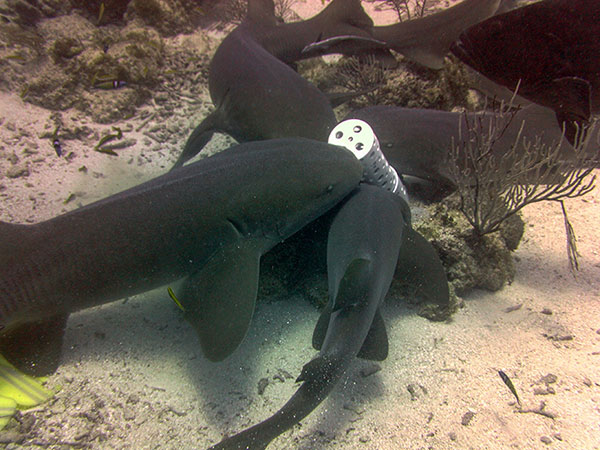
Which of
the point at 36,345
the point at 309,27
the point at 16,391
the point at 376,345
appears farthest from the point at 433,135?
the point at 16,391

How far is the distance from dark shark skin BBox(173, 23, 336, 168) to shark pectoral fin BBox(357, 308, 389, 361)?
2379 mm

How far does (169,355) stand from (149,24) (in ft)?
26.5

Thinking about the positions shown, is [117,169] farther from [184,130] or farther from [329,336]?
[329,336]

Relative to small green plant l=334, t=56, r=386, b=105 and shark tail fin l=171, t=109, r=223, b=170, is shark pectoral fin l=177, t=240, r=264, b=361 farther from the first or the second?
small green plant l=334, t=56, r=386, b=105

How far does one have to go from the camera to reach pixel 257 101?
14.3 ft

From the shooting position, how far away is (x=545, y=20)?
4176 mm

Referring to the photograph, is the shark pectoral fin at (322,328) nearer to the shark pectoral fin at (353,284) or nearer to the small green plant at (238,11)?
the shark pectoral fin at (353,284)

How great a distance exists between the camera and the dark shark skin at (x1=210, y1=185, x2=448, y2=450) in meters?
2.11

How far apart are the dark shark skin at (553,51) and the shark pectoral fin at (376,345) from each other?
374cm

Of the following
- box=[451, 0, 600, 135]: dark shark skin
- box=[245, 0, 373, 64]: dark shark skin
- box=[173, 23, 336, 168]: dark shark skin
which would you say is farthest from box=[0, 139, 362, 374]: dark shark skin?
box=[245, 0, 373, 64]: dark shark skin

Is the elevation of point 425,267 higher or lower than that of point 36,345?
lower

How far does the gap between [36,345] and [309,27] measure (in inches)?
246

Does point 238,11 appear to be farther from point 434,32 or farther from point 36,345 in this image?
point 36,345

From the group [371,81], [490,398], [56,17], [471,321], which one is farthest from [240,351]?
[56,17]
